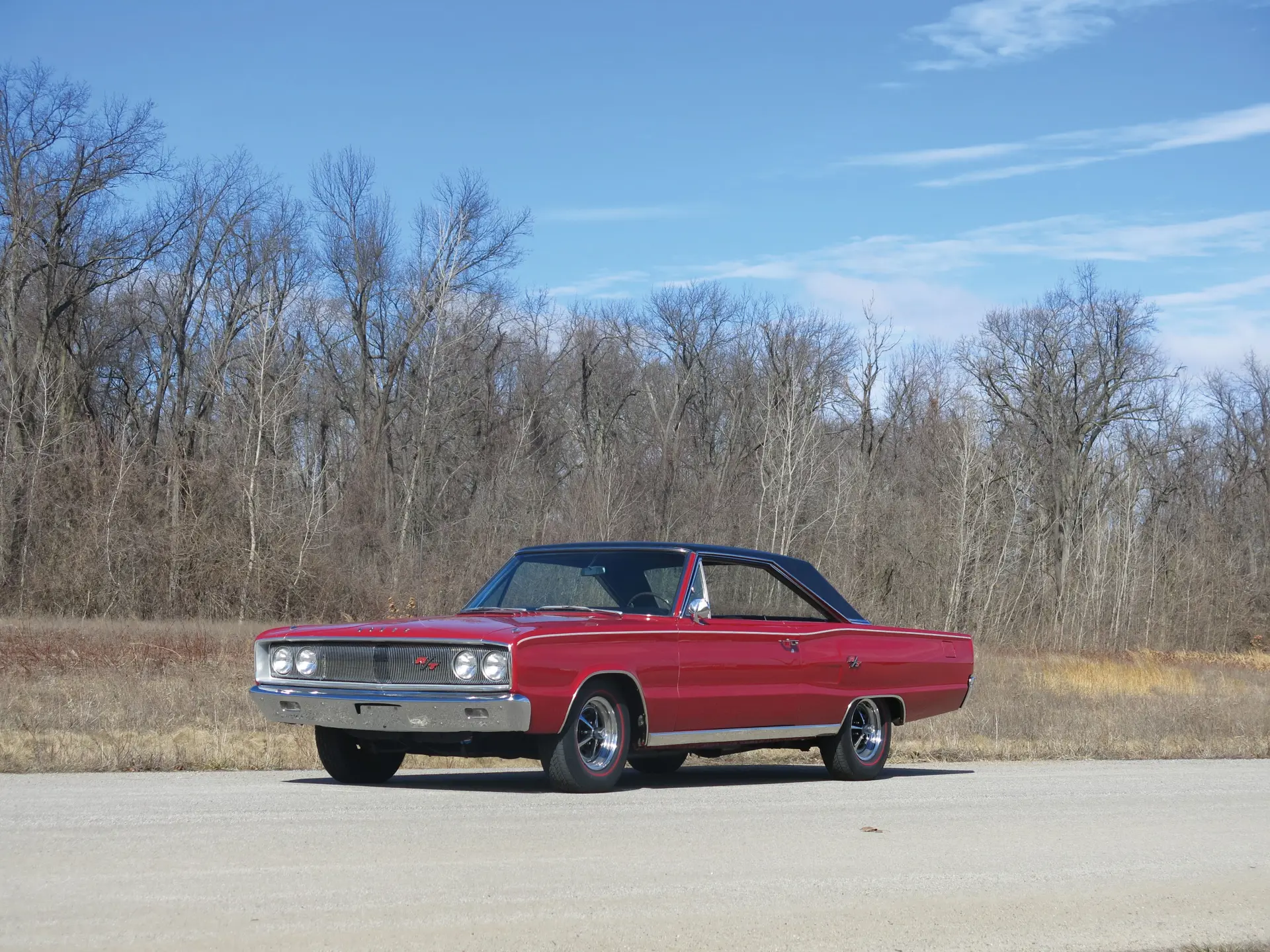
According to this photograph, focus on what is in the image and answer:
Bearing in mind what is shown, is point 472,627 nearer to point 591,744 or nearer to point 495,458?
point 591,744

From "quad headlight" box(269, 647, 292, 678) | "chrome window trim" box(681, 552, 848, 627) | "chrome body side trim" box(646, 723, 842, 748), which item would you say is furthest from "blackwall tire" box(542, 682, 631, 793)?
"chrome window trim" box(681, 552, 848, 627)

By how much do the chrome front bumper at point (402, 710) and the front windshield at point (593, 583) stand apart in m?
1.55

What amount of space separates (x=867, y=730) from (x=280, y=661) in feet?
15.4

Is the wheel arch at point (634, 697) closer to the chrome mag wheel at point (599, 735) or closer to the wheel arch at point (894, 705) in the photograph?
the chrome mag wheel at point (599, 735)

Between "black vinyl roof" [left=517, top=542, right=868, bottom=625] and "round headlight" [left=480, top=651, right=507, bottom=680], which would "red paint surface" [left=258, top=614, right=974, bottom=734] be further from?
"black vinyl roof" [left=517, top=542, right=868, bottom=625]

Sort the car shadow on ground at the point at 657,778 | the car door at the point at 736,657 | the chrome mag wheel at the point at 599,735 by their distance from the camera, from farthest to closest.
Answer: the car shadow on ground at the point at 657,778 → the car door at the point at 736,657 → the chrome mag wheel at the point at 599,735

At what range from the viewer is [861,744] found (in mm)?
11812

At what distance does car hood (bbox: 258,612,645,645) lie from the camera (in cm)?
912

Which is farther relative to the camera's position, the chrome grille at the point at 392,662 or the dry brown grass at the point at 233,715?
the dry brown grass at the point at 233,715

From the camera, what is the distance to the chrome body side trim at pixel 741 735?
993 cm

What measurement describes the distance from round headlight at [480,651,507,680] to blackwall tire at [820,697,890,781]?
347cm

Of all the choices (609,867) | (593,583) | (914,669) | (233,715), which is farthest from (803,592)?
(233,715)

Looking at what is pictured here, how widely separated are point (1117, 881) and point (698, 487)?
162 feet

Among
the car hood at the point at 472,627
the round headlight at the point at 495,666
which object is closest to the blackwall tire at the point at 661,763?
the car hood at the point at 472,627
